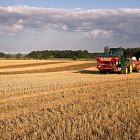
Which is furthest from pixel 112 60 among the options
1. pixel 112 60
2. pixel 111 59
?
pixel 111 59

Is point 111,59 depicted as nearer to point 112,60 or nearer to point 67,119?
point 112,60

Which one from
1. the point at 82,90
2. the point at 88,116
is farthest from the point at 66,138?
the point at 82,90

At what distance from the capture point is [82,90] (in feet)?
54.9

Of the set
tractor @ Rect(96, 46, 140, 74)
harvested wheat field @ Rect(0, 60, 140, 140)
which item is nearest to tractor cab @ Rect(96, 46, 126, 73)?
tractor @ Rect(96, 46, 140, 74)

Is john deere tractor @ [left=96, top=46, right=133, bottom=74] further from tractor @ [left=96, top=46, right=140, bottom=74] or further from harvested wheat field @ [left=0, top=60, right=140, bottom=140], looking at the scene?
harvested wheat field @ [left=0, top=60, right=140, bottom=140]

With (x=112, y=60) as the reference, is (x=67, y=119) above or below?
below

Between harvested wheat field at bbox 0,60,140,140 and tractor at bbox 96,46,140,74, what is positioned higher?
tractor at bbox 96,46,140,74

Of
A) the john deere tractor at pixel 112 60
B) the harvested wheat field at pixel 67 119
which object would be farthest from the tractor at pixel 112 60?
the harvested wheat field at pixel 67 119

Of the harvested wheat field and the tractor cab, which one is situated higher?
the tractor cab

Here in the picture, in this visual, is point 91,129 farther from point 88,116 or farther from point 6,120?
point 6,120

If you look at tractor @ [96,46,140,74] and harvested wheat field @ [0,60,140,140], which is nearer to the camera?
harvested wheat field @ [0,60,140,140]

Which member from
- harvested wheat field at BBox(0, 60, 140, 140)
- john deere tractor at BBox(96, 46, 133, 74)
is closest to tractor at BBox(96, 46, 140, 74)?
john deere tractor at BBox(96, 46, 133, 74)

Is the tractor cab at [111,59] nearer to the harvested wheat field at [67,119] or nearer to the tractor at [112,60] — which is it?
the tractor at [112,60]

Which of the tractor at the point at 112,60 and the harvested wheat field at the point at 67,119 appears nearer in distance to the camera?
the harvested wheat field at the point at 67,119
